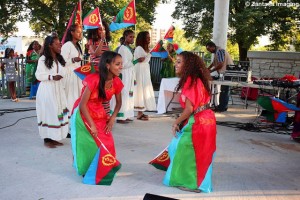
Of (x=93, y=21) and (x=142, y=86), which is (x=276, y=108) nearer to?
(x=142, y=86)

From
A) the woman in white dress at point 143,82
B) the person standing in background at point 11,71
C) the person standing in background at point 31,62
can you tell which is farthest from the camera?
the person standing in background at point 31,62

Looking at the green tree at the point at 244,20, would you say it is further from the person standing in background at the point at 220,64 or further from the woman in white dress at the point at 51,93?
the woman in white dress at the point at 51,93

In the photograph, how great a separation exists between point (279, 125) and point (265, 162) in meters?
2.74

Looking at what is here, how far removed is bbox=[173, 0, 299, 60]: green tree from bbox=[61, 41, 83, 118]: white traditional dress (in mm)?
11799

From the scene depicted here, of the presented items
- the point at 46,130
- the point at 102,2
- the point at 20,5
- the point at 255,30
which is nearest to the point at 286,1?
the point at 255,30

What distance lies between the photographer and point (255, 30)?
16266 mm

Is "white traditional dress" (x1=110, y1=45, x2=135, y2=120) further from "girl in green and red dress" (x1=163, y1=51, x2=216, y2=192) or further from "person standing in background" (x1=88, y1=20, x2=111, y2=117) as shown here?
"girl in green and red dress" (x1=163, y1=51, x2=216, y2=192)

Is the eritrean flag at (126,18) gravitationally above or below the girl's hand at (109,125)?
above

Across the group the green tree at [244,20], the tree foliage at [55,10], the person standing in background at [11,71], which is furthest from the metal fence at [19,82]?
the green tree at [244,20]

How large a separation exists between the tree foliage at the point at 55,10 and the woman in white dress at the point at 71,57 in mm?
10993

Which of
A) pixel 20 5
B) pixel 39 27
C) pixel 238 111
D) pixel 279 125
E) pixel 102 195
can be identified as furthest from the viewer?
pixel 39 27

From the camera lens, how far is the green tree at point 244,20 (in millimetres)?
16109

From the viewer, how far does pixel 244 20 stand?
52.4ft

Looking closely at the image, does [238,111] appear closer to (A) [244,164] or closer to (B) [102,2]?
(A) [244,164]
